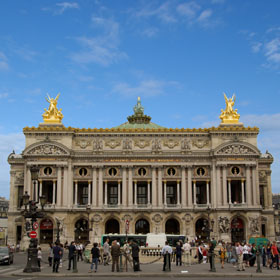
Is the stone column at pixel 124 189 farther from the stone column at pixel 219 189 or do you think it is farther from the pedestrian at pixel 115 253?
the pedestrian at pixel 115 253

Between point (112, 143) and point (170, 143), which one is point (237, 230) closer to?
point (170, 143)

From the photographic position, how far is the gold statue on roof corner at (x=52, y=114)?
83.4 meters

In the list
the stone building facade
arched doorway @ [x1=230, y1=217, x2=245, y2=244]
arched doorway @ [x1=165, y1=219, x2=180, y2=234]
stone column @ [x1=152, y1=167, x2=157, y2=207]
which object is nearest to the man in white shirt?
the stone building facade

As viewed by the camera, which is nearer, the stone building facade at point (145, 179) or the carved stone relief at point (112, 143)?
the stone building facade at point (145, 179)

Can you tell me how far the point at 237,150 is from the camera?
3164 inches

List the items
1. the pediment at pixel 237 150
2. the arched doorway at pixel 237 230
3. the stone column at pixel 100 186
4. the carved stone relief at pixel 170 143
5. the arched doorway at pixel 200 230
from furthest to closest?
the carved stone relief at pixel 170 143
the pediment at pixel 237 150
the stone column at pixel 100 186
the arched doorway at pixel 200 230
the arched doorway at pixel 237 230

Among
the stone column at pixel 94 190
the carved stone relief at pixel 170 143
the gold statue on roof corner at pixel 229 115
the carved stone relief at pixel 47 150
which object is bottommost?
the stone column at pixel 94 190

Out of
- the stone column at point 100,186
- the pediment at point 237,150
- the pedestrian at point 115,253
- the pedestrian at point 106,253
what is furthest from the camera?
the pediment at point 237,150

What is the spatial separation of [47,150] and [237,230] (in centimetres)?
3503

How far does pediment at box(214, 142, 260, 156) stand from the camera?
79938 millimetres

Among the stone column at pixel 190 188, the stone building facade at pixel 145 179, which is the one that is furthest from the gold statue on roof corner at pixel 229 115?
the stone column at pixel 190 188

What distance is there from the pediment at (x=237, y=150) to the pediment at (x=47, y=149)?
26.2 m

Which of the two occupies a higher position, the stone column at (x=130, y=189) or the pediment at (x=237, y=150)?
the pediment at (x=237, y=150)

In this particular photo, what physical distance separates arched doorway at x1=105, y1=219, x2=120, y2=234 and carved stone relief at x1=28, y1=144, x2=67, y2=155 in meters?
14.5
